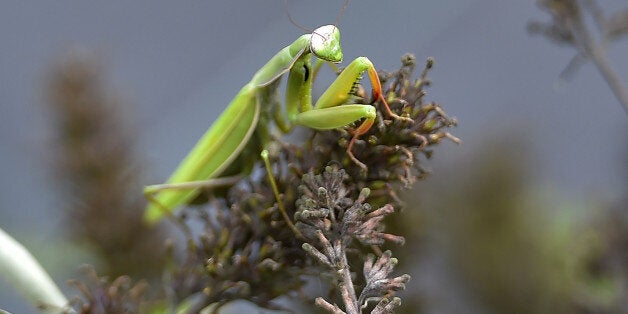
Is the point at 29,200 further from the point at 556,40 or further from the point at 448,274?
the point at 556,40

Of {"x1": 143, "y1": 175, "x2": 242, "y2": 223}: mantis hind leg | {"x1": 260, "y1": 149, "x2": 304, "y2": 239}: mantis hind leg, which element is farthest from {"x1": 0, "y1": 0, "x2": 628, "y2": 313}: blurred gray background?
{"x1": 260, "y1": 149, "x2": 304, "y2": 239}: mantis hind leg

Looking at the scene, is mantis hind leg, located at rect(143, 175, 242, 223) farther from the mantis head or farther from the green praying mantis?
the mantis head

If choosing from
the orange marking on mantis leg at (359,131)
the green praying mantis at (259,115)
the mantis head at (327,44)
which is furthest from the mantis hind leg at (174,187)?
the orange marking on mantis leg at (359,131)

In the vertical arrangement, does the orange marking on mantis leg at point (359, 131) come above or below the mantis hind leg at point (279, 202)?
above

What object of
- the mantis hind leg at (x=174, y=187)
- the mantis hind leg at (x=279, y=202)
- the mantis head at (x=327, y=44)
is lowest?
the mantis hind leg at (x=174, y=187)

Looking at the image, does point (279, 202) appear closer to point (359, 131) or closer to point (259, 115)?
point (359, 131)

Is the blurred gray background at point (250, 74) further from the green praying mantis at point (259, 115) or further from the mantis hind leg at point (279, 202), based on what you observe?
the mantis hind leg at point (279, 202)

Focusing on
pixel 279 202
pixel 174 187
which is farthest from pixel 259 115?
pixel 279 202
